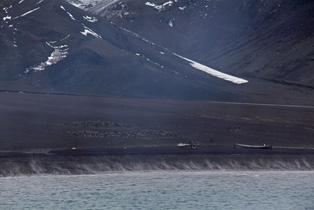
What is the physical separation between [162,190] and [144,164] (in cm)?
979

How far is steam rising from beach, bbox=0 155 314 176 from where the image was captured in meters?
51.2

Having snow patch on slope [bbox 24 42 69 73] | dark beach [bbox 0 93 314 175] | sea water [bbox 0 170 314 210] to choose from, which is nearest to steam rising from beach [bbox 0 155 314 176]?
dark beach [bbox 0 93 314 175]

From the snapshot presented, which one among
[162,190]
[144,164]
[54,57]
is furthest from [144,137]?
[54,57]

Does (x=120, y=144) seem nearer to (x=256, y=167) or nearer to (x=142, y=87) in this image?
(x=256, y=167)

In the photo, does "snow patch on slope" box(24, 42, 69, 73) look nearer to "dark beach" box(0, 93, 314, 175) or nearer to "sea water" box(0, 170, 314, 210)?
"dark beach" box(0, 93, 314, 175)

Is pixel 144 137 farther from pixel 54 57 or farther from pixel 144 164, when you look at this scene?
pixel 54 57

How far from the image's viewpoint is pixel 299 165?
196ft

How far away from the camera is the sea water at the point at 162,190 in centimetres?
4053

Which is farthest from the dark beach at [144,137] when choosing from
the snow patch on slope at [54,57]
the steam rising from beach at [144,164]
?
the snow patch on slope at [54,57]

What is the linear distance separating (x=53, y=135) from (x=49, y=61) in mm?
119509

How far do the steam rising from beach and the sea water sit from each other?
4.02 feet

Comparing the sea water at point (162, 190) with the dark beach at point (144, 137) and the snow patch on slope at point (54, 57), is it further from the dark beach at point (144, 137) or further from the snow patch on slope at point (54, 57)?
the snow patch on slope at point (54, 57)

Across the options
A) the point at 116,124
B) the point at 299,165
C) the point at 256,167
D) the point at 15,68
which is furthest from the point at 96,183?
the point at 15,68

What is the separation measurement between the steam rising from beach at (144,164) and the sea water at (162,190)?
1.23 m
